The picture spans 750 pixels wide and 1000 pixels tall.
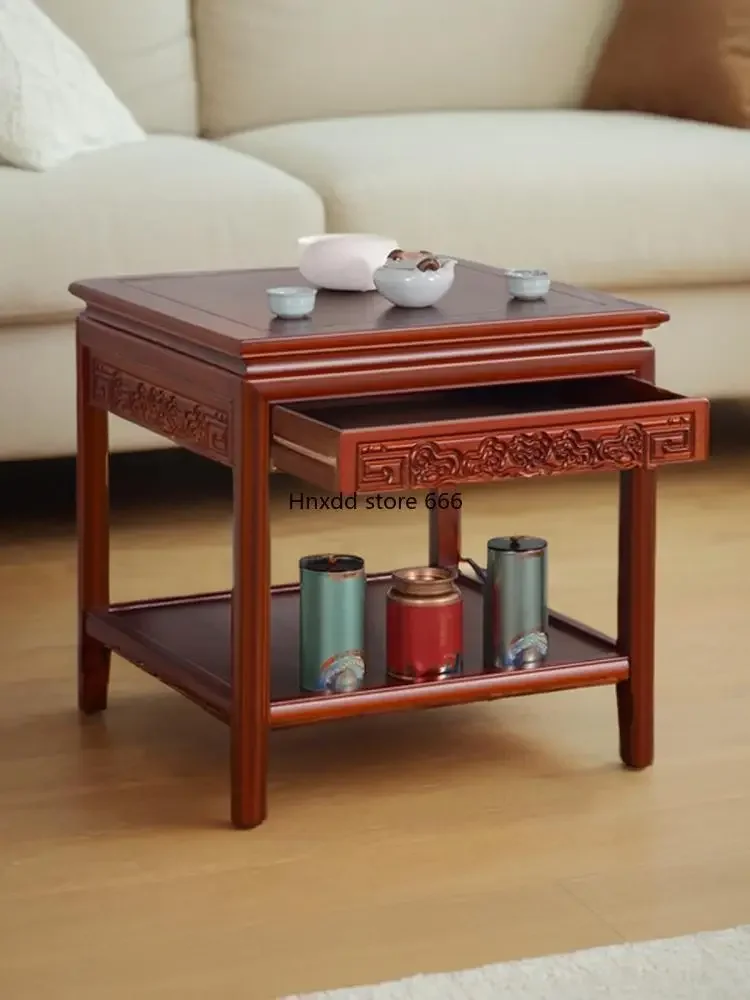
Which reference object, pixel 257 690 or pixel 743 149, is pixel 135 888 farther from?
pixel 743 149

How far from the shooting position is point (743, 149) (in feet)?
9.82

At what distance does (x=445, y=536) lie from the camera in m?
2.24

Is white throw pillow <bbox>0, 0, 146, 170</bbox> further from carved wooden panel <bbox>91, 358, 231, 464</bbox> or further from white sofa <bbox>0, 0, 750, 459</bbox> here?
carved wooden panel <bbox>91, 358, 231, 464</bbox>

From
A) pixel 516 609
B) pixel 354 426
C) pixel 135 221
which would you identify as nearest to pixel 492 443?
pixel 354 426

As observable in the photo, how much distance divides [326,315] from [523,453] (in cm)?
24

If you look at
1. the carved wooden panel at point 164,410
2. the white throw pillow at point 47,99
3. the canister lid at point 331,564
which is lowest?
the canister lid at point 331,564

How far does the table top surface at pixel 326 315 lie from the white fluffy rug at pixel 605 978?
0.56 metres

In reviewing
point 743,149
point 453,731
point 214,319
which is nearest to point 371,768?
point 453,731

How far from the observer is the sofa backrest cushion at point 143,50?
3.15m

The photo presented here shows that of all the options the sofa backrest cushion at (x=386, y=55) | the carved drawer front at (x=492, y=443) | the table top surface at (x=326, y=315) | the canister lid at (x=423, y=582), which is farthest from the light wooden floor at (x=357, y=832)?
the sofa backrest cushion at (x=386, y=55)

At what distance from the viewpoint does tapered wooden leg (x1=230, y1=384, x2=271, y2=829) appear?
1692 mm

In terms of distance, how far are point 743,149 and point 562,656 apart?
4.40 ft

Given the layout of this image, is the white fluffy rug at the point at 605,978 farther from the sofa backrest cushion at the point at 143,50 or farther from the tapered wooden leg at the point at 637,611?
the sofa backrest cushion at the point at 143,50

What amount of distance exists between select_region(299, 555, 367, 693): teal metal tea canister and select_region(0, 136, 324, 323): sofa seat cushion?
90 centimetres
